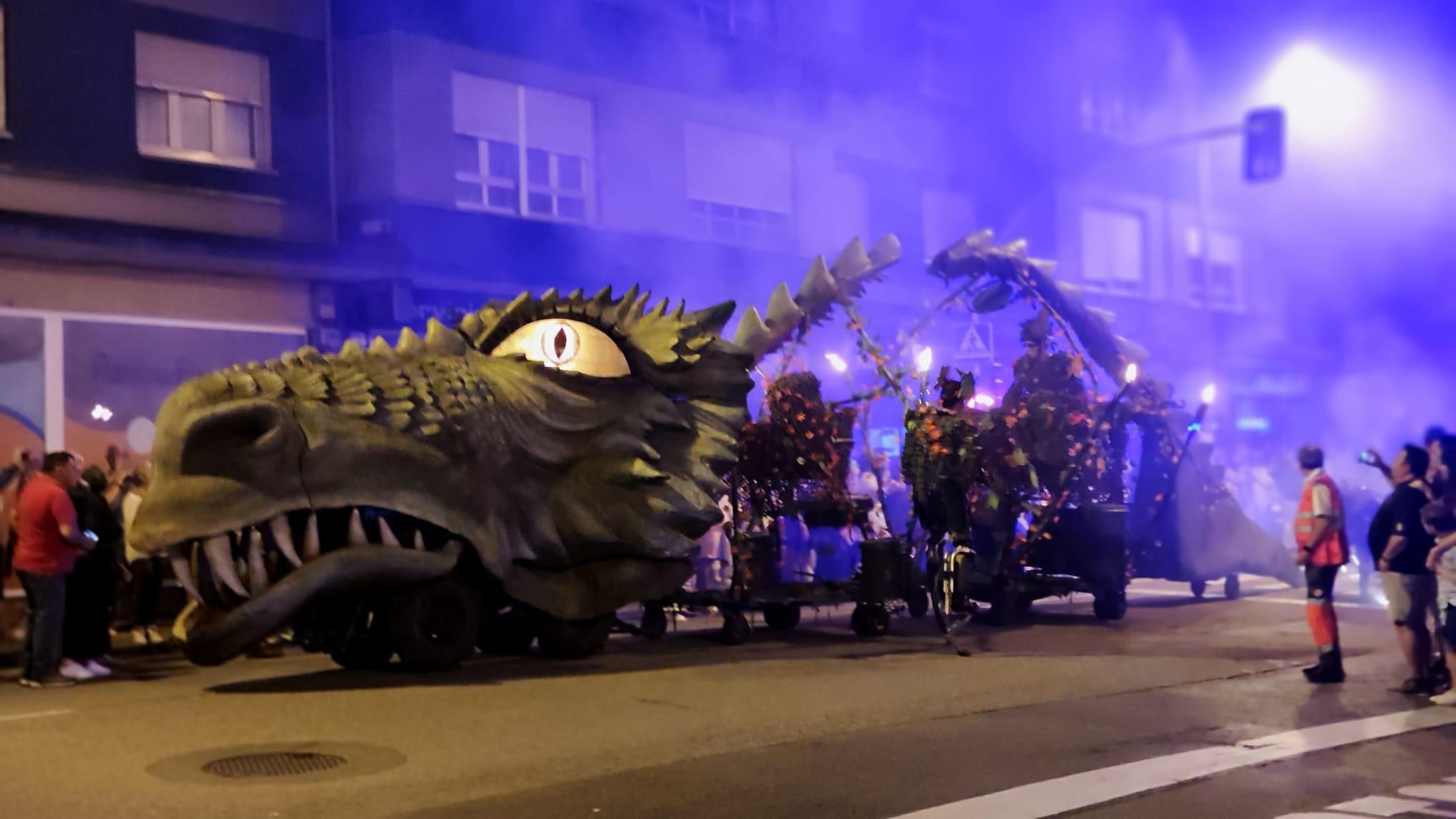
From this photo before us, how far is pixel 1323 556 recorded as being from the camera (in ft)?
28.3

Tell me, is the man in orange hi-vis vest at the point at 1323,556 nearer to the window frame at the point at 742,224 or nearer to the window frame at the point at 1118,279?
the window frame at the point at 742,224

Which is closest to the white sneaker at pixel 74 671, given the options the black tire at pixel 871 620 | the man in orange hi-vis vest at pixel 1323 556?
the black tire at pixel 871 620

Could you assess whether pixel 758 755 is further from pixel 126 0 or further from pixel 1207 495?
pixel 126 0

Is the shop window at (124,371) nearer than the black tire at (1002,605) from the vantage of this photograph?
No

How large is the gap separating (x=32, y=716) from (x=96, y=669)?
1.80 meters

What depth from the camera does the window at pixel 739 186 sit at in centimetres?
1762

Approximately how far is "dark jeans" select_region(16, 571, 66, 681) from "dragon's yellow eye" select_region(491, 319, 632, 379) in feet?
10.3

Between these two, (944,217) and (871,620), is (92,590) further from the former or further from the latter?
(944,217)

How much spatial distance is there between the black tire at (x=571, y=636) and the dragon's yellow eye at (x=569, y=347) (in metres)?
1.61

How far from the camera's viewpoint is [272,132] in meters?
14.9

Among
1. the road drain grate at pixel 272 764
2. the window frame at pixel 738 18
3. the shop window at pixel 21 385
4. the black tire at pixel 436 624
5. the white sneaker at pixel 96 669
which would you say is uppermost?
the window frame at pixel 738 18

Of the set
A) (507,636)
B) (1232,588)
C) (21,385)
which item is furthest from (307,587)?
(1232,588)

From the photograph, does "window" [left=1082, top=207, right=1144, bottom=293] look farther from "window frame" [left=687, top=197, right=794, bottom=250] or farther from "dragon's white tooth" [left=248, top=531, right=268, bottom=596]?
"dragon's white tooth" [left=248, top=531, right=268, bottom=596]

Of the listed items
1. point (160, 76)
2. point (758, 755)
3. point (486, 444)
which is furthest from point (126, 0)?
point (758, 755)
